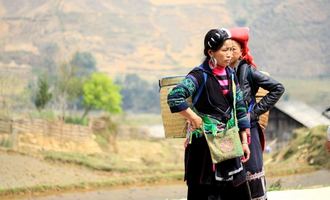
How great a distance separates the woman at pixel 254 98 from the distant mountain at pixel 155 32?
82939mm

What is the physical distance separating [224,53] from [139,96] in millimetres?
89195

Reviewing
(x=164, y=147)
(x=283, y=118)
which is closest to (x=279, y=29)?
(x=164, y=147)

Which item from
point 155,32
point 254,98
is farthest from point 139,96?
point 254,98

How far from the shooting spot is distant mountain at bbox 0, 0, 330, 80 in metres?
97.8

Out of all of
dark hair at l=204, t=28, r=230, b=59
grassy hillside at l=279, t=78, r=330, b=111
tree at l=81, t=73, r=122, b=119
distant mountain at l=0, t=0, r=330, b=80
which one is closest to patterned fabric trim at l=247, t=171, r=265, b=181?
dark hair at l=204, t=28, r=230, b=59

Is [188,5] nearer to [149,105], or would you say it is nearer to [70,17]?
[70,17]

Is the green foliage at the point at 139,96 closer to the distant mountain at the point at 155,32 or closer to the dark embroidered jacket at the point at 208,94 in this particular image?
the distant mountain at the point at 155,32

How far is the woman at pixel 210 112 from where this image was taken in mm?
4214

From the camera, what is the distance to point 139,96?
306 ft

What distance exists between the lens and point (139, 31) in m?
112

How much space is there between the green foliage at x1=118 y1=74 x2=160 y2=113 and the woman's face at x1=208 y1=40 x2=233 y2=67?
86.7 m

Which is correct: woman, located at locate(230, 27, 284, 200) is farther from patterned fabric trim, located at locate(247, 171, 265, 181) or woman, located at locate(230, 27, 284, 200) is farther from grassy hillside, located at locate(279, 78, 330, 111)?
grassy hillside, located at locate(279, 78, 330, 111)

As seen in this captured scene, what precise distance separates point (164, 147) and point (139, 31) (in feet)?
235

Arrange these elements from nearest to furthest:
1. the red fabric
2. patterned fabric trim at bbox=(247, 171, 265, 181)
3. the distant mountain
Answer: the red fabric < patterned fabric trim at bbox=(247, 171, 265, 181) < the distant mountain
